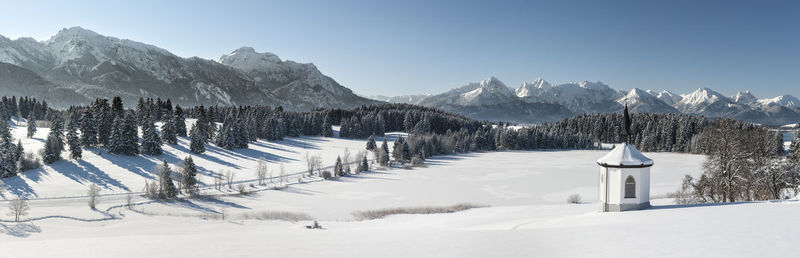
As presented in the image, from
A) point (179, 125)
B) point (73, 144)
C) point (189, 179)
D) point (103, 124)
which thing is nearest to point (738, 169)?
point (189, 179)

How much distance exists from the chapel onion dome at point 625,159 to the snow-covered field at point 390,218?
2938 mm

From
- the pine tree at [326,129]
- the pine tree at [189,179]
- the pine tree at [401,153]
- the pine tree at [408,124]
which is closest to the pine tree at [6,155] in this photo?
the pine tree at [189,179]

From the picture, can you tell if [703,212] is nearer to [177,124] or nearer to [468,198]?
[468,198]

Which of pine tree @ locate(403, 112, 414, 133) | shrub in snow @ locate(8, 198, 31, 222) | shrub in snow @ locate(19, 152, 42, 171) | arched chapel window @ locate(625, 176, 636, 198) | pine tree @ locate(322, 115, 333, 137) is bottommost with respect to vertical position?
shrub in snow @ locate(8, 198, 31, 222)

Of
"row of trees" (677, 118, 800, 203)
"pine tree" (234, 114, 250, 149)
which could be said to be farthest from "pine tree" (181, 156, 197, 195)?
"row of trees" (677, 118, 800, 203)

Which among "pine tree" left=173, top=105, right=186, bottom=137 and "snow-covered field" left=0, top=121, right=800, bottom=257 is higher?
"pine tree" left=173, top=105, right=186, bottom=137

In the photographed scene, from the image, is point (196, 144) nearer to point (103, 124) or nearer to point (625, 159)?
point (103, 124)

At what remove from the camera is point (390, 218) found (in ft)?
151

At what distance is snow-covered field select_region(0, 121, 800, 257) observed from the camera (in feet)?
56.6

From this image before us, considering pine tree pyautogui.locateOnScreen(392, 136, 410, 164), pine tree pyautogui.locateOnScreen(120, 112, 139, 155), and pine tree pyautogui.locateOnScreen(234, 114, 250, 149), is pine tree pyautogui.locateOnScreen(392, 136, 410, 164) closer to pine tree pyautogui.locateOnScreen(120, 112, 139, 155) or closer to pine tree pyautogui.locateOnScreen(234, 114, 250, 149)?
pine tree pyautogui.locateOnScreen(234, 114, 250, 149)

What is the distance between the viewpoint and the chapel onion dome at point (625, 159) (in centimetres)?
2573

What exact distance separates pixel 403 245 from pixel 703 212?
16318 millimetres

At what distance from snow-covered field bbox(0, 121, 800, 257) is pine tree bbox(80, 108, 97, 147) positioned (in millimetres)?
5335

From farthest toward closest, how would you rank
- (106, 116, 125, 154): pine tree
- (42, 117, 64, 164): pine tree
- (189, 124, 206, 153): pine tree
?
1. (189, 124, 206, 153): pine tree
2. (106, 116, 125, 154): pine tree
3. (42, 117, 64, 164): pine tree
